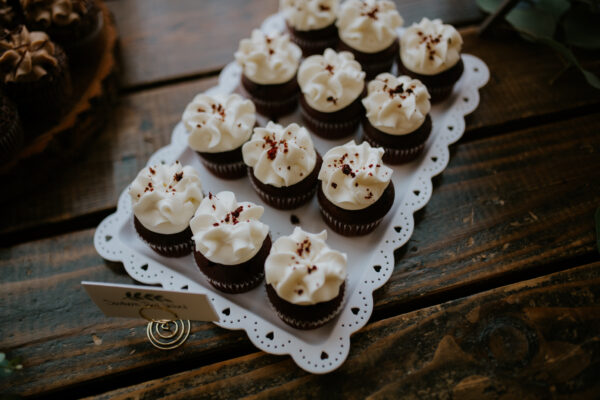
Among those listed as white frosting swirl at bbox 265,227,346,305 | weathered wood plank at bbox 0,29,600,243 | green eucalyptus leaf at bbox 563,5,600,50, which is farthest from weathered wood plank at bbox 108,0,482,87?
white frosting swirl at bbox 265,227,346,305

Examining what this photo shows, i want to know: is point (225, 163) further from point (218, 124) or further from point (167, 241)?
point (167, 241)

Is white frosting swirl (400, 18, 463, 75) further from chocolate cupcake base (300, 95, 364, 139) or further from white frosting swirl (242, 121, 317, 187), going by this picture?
white frosting swirl (242, 121, 317, 187)

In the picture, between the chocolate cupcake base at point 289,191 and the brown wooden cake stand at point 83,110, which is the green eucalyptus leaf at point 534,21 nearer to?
the chocolate cupcake base at point 289,191

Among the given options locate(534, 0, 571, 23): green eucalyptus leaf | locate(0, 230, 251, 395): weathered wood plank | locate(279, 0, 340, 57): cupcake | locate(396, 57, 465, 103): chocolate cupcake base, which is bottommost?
locate(0, 230, 251, 395): weathered wood plank

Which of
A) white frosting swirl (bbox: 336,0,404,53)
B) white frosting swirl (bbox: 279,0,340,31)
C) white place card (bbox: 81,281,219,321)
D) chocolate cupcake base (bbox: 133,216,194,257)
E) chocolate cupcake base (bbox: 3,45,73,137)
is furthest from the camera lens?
white frosting swirl (bbox: 279,0,340,31)

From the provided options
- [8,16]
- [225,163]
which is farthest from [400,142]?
[8,16]

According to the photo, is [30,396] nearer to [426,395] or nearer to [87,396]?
[87,396]
